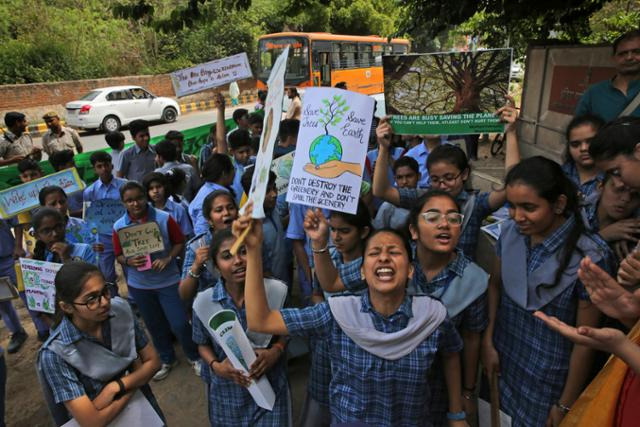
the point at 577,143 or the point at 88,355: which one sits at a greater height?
the point at 577,143

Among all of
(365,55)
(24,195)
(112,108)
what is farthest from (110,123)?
(24,195)

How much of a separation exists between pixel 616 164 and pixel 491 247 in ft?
3.28

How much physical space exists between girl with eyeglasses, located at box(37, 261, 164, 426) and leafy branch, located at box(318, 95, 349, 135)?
1.35 meters

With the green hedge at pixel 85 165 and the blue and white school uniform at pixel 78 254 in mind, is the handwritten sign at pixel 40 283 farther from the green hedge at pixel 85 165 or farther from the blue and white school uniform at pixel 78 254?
the green hedge at pixel 85 165

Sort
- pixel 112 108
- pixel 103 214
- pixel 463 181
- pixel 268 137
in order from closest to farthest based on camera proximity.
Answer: pixel 268 137
pixel 463 181
pixel 103 214
pixel 112 108

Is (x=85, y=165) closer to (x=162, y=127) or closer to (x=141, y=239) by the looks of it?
(x=141, y=239)

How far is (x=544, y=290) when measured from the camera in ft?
6.15

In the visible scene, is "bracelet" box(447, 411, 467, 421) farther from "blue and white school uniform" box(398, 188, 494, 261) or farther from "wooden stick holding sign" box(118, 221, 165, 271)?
"wooden stick holding sign" box(118, 221, 165, 271)

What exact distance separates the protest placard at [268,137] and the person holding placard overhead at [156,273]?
194 centimetres

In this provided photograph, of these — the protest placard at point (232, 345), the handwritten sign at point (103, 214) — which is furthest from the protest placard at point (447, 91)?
the handwritten sign at point (103, 214)

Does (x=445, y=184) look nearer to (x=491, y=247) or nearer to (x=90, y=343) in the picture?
(x=491, y=247)

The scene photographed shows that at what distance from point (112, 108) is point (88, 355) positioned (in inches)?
646

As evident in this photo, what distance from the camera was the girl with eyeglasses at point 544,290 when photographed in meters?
1.82

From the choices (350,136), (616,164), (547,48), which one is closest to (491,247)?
(616,164)
